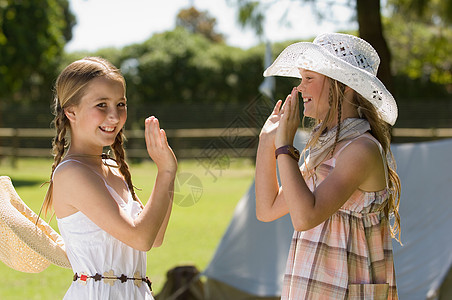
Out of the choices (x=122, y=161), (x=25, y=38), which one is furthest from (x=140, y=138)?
(x=122, y=161)

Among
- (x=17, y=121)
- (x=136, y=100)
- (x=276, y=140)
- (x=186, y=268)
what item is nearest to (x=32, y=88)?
(x=17, y=121)

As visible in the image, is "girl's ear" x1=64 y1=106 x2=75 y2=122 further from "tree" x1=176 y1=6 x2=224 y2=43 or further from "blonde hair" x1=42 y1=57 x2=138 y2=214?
"tree" x1=176 y1=6 x2=224 y2=43

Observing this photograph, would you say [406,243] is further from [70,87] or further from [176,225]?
[176,225]

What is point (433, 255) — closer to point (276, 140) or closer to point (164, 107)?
point (276, 140)

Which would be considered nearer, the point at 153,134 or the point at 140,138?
the point at 153,134

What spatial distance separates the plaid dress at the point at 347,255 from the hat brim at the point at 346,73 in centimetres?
13

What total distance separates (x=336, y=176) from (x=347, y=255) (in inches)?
9.2

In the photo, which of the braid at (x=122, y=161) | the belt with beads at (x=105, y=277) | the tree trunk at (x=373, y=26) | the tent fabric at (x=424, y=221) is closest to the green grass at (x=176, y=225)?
the braid at (x=122, y=161)

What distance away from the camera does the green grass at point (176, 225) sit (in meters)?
4.26

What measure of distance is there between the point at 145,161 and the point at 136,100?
2.77 m

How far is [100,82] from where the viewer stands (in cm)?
153

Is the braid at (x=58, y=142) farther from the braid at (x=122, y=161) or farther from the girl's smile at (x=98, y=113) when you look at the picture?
the braid at (x=122, y=161)

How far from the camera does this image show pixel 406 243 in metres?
3.25

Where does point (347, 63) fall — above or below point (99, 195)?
above
